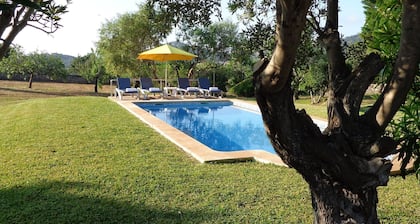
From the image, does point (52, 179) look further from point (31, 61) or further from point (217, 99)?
point (31, 61)

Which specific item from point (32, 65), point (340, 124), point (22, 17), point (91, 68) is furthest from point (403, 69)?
point (32, 65)

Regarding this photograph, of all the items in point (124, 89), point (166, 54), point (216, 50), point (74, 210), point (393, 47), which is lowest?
point (74, 210)

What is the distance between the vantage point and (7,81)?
2945 centimetres

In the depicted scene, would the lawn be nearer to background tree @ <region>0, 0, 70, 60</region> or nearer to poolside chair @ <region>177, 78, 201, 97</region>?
background tree @ <region>0, 0, 70, 60</region>

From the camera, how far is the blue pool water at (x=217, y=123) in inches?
402

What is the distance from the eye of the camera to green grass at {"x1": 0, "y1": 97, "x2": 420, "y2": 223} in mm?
3803

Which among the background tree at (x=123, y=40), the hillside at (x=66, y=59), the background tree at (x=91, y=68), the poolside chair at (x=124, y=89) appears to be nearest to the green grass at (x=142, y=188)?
the poolside chair at (x=124, y=89)

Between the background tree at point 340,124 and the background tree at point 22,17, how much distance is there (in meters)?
0.75

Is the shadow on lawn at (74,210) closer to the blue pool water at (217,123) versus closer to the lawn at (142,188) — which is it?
the lawn at (142,188)

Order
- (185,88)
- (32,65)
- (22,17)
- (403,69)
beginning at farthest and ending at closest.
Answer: (32,65), (185,88), (403,69), (22,17)

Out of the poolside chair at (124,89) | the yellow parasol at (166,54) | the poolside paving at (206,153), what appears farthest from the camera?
the yellow parasol at (166,54)

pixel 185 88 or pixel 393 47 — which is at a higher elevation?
pixel 393 47

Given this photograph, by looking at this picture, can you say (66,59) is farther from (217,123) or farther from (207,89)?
(217,123)

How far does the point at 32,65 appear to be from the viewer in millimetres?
27844
